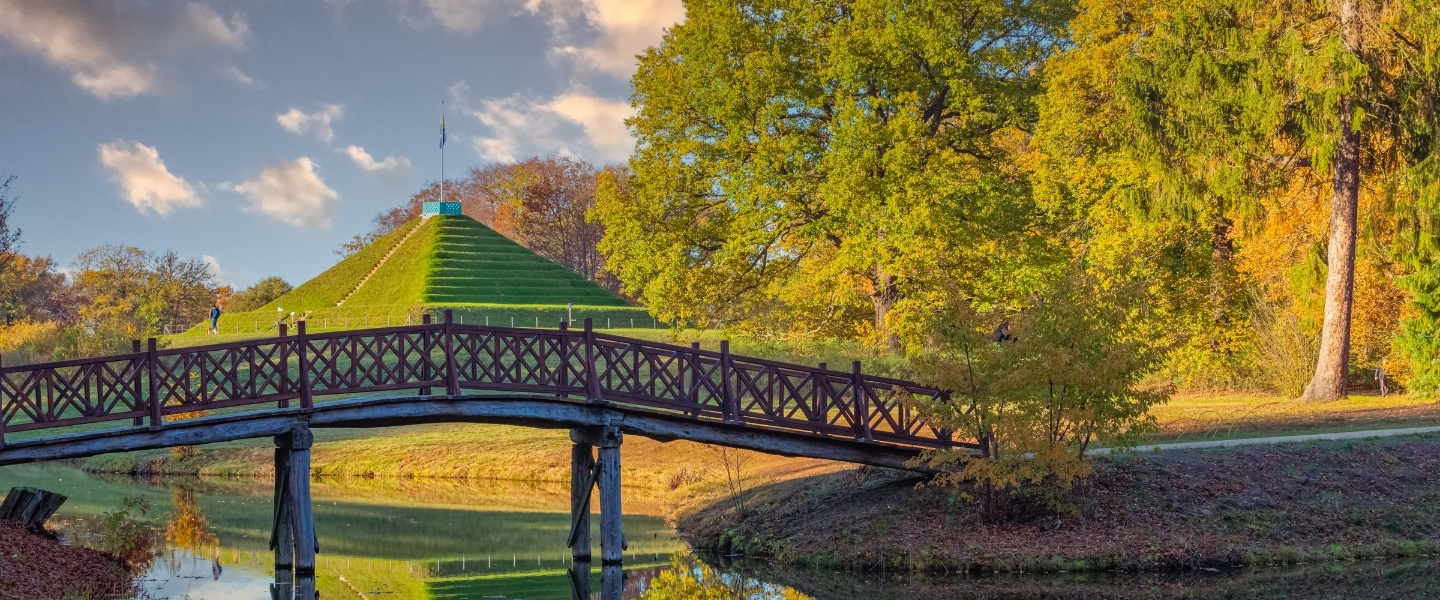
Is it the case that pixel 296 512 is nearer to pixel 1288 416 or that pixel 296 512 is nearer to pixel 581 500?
pixel 581 500

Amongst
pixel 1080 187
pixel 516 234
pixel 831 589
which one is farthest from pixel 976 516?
pixel 516 234

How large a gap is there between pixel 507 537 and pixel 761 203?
14.2 meters

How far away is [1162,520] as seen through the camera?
20375 millimetres

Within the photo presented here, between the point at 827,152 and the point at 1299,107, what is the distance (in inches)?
475

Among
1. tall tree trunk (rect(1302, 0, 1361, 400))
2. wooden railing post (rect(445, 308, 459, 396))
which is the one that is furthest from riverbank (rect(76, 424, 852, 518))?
tall tree trunk (rect(1302, 0, 1361, 400))

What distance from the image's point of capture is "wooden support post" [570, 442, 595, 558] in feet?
74.1

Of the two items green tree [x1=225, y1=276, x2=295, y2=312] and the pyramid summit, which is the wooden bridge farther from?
green tree [x1=225, y1=276, x2=295, y2=312]

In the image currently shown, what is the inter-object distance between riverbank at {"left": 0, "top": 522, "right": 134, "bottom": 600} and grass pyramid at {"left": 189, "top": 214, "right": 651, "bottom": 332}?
1951 inches

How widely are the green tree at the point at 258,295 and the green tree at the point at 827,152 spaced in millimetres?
57758

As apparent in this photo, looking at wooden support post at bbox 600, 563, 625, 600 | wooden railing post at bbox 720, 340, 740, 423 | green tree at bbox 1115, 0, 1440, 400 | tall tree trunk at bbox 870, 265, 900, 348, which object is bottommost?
wooden support post at bbox 600, 563, 625, 600

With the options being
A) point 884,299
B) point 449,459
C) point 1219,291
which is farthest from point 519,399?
point 1219,291

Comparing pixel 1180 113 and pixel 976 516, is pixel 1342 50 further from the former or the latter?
pixel 976 516

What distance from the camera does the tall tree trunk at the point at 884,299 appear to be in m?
37.3

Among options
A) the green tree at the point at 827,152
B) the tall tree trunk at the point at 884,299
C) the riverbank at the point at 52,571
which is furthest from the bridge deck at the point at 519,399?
the tall tree trunk at the point at 884,299
